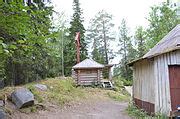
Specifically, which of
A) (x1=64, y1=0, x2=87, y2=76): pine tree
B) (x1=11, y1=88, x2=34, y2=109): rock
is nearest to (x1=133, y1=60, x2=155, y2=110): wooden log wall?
(x1=11, y1=88, x2=34, y2=109): rock

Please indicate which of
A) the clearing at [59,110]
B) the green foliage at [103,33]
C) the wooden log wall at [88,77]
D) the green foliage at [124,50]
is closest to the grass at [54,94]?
the clearing at [59,110]

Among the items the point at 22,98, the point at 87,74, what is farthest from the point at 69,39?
the point at 22,98

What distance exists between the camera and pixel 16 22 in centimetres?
492

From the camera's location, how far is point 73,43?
38.3m

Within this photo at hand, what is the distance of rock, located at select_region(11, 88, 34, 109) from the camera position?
12391 mm

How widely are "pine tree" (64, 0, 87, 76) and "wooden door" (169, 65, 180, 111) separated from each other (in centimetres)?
2783

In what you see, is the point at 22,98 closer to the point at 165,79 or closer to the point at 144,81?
the point at 144,81

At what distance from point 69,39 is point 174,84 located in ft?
100

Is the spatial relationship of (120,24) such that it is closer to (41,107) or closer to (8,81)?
(8,81)

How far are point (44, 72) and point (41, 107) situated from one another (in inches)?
371

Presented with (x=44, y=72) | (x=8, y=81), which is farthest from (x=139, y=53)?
(x=8, y=81)

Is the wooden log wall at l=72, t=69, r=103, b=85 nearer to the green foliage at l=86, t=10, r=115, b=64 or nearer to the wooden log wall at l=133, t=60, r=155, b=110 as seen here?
the wooden log wall at l=133, t=60, r=155, b=110

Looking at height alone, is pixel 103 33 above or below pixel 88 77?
above

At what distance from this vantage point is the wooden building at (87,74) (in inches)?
993
